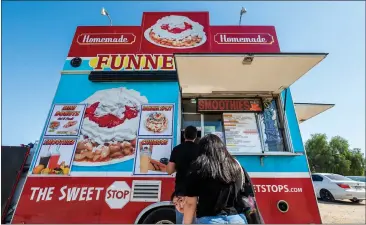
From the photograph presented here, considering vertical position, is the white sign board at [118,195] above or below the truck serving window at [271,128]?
below

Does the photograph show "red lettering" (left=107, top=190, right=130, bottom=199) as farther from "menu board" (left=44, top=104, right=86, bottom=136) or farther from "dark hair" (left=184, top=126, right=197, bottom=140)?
"dark hair" (left=184, top=126, right=197, bottom=140)

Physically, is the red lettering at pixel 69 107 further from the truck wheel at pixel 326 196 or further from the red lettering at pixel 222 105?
the truck wheel at pixel 326 196

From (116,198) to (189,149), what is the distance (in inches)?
78.9

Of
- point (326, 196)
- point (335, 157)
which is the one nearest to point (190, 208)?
point (326, 196)

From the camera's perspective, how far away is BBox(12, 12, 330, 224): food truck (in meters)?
3.65

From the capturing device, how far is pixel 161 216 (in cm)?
357

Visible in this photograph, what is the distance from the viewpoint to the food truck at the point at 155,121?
365cm

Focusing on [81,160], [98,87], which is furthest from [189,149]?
[98,87]

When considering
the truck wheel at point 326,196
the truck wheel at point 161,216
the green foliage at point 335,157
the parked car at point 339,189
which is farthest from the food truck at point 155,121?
the green foliage at point 335,157

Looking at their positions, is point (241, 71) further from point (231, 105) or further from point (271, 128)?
point (271, 128)

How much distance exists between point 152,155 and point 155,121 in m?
0.74

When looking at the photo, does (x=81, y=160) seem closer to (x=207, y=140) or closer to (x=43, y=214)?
(x=43, y=214)

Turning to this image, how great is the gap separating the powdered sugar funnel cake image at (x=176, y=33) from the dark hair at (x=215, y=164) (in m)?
3.91

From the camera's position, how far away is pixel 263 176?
12.6ft
